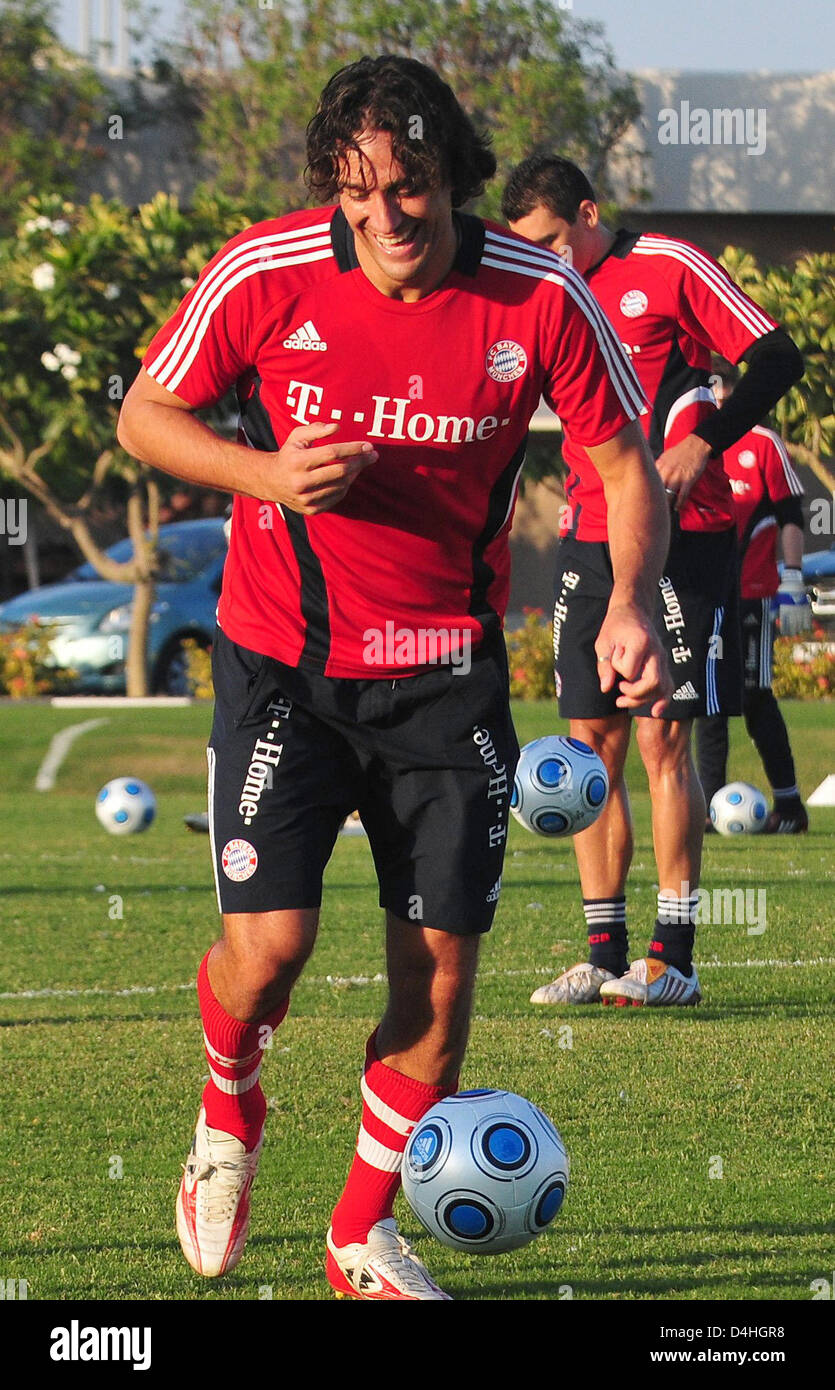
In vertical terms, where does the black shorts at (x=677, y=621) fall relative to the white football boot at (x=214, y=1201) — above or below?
above

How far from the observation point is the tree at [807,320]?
2250 cm

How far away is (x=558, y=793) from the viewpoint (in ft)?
21.7

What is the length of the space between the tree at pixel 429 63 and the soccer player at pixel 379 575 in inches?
1116

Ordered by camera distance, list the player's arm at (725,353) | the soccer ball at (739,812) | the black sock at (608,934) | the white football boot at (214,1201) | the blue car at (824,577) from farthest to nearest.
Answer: the blue car at (824,577) < the soccer ball at (739,812) < the black sock at (608,934) < the player's arm at (725,353) < the white football boot at (214,1201)

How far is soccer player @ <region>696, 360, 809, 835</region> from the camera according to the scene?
12.5m

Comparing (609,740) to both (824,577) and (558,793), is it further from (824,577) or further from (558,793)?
(824,577)

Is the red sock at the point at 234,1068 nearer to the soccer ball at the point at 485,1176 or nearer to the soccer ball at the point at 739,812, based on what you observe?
the soccer ball at the point at 485,1176

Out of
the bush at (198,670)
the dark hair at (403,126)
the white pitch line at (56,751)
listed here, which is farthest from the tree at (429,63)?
the dark hair at (403,126)

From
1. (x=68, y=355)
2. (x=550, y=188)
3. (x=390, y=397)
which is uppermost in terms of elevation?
(x=68, y=355)

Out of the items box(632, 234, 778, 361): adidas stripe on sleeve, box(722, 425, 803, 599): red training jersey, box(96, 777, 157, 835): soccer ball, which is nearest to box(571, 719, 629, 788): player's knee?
box(632, 234, 778, 361): adidas stripe on sleeve

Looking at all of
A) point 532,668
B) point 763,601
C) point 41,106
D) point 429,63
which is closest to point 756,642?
point 763,601

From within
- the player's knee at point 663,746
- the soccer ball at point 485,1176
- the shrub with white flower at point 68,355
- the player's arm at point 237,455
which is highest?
the shrub with white flower at point 68,355

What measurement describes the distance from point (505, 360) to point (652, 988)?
350 centimetres

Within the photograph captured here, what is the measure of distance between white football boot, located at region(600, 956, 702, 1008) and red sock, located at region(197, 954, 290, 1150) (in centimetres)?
281
